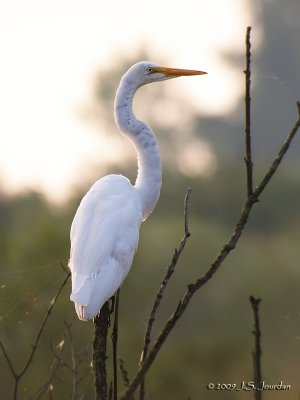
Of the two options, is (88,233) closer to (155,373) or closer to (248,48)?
(248,48)

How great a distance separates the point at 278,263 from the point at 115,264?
12397 mm

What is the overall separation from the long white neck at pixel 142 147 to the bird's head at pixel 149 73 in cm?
4

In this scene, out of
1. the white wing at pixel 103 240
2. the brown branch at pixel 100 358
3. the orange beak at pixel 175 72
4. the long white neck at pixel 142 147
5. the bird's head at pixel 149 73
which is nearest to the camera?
the brown branch at pixel 100 358

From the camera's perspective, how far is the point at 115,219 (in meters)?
4.16

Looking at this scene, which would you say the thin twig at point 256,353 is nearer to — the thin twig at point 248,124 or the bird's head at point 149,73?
the thin twig at point 248,124

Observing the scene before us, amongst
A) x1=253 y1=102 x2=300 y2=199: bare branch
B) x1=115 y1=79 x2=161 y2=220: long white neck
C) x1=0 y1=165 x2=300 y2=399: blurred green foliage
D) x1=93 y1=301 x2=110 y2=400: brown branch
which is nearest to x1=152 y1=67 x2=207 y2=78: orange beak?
x1=115 y1=79 x2=161 y2=220: long white neck

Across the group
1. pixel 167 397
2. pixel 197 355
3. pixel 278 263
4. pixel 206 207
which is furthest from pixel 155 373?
pixel 206 207

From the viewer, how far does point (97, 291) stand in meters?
3.85

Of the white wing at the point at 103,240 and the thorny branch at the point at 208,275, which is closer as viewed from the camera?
the thorny branch at the point at 208,275

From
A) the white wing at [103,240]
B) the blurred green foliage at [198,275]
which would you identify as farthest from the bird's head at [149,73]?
the blurred green foliage at [198,275]

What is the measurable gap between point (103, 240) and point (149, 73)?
0.90 metres

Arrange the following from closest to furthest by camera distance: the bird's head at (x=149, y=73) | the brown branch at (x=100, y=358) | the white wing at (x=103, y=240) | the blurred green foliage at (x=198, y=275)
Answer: the brown branch at (x=100, y=358), the white wing at (x=103, y=240), the bird's head at (x=149, y=73), the blurred green foliage at (x=198, y=275)

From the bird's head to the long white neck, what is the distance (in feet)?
0.12

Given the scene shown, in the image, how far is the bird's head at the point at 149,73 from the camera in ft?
15.3
